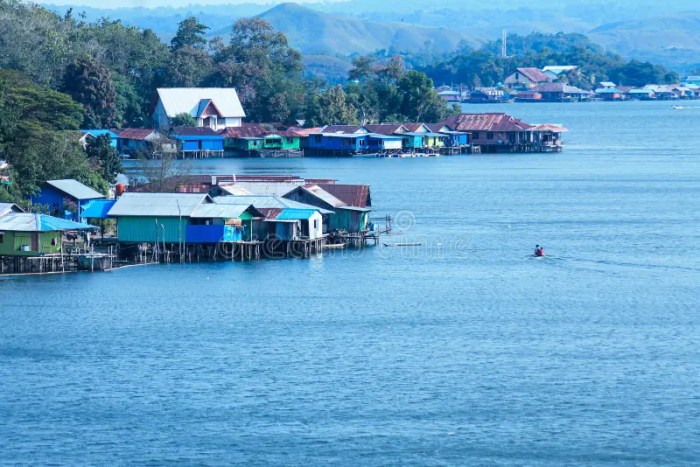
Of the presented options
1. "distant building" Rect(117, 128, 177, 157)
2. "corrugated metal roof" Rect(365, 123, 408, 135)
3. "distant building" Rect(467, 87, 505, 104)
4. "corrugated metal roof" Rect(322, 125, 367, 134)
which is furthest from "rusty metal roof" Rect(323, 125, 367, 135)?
"distant building" Rect(467, 87, 505, 104)

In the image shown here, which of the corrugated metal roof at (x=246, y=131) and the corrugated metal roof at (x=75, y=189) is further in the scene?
the corrugated metal roof at (x=246, y=131)

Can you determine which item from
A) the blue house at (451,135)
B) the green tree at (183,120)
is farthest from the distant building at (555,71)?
the green tree at (183,120)

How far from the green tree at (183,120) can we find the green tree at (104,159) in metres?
27.4

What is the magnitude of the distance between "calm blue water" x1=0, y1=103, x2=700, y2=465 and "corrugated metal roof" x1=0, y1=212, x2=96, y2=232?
1547 mm

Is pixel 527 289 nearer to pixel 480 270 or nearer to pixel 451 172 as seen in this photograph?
pixel 480 270

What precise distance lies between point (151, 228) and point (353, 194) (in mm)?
7860

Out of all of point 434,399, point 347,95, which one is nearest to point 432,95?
point 347,95

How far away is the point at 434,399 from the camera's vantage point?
2531cm

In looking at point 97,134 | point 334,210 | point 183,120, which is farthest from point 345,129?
point 334,210

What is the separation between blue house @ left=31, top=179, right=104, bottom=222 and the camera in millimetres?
43219

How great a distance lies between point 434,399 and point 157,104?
6449cm

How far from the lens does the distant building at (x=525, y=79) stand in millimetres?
186000

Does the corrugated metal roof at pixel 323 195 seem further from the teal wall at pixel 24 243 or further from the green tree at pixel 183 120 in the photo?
the green tree at pixel 183 120

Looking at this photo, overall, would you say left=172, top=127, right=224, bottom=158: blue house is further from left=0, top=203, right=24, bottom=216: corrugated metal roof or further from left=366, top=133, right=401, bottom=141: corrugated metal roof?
left=0, top=203, right=24, bottom=216: corrugated metal roof
